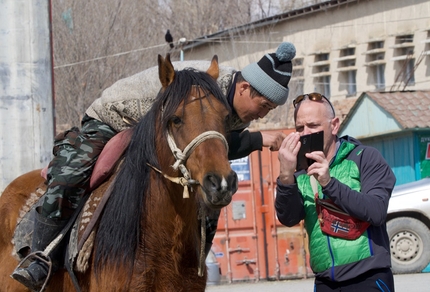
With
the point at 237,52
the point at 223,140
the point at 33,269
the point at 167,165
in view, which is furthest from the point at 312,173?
the point at 237,52

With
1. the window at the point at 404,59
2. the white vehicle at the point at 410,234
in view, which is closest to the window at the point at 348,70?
the window at the point at 404,59

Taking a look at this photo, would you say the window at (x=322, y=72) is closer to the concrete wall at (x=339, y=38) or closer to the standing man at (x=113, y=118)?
the concrete wall at (x=339, y=38)

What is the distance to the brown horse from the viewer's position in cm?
474

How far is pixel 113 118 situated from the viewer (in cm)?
545

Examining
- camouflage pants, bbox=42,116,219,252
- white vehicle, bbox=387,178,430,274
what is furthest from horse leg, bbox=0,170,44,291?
white vehicle, bbox=387,178,430,274

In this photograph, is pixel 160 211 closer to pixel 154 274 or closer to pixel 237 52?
pixel 154 274

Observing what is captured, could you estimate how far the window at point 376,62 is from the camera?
29.0 metres

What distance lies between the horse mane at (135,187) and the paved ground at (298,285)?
24.5 ft

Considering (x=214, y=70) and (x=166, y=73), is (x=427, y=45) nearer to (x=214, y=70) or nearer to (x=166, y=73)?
(x=214, y=70)

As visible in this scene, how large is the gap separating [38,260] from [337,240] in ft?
6.58

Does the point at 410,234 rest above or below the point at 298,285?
above

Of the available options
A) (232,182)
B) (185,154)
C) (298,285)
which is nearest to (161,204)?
(185,154)

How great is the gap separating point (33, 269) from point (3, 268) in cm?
99

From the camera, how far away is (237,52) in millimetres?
32281
